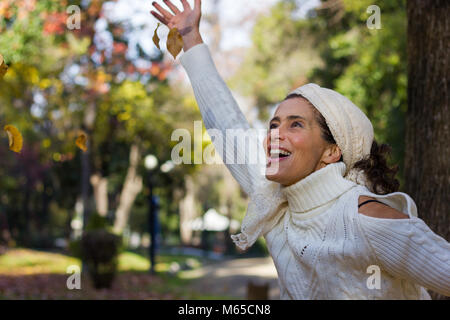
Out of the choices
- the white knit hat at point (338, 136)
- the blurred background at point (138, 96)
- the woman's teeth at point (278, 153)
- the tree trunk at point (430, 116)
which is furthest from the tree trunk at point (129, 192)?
the woman's teeth at point (278, 153)

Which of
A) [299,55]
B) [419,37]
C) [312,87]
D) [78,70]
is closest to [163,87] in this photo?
[78,70]

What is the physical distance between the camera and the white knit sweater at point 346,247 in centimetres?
175

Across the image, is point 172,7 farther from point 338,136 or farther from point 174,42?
point 338,136

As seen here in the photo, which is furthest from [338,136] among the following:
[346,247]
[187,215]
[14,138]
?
[187,215]

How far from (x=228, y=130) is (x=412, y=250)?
3.74ft

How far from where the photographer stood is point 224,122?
2.61 metres

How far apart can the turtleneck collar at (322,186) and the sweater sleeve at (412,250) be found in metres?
0.25

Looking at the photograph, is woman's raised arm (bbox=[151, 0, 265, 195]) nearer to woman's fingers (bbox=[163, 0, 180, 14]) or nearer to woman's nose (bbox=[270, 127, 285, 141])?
woman's fingers (bbox=[163, 0, 180, 14])

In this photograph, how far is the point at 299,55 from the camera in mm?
20812

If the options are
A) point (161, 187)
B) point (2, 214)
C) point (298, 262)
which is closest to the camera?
point (298, 262)
